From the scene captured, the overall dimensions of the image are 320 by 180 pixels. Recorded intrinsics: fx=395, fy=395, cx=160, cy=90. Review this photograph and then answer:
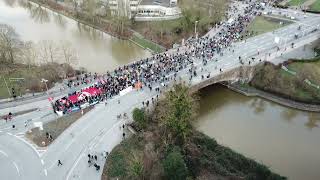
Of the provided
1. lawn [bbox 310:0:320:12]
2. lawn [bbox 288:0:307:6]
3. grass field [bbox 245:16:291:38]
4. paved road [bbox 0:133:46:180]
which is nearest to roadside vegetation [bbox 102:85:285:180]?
paved road [bbox 0:133:46:180]

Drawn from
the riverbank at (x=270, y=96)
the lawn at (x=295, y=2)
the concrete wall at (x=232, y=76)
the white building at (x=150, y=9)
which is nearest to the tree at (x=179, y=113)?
the concrete wall at (x=232, y=76)

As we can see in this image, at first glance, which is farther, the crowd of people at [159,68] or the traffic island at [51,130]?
the crowd of people at [159,68]

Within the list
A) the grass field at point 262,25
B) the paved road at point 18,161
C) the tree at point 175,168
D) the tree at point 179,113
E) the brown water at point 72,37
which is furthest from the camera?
the grass field at point 262,25

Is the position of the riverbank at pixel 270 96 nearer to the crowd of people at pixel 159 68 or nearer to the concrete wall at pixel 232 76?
the concrete wall at pixel 232 76

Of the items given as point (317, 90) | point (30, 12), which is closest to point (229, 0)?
point (317, 90)

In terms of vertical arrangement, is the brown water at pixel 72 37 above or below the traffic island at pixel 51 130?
above

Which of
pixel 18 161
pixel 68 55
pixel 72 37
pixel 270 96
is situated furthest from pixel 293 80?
pixel 72 37

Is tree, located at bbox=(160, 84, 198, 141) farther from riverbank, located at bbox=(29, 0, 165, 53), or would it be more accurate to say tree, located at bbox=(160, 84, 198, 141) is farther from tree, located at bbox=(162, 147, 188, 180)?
riverbank, located at bbox=(29, 0, 165, 53)

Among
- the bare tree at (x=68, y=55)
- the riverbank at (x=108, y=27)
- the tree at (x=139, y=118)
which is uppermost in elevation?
the riverbank at (x=108, y=27)
